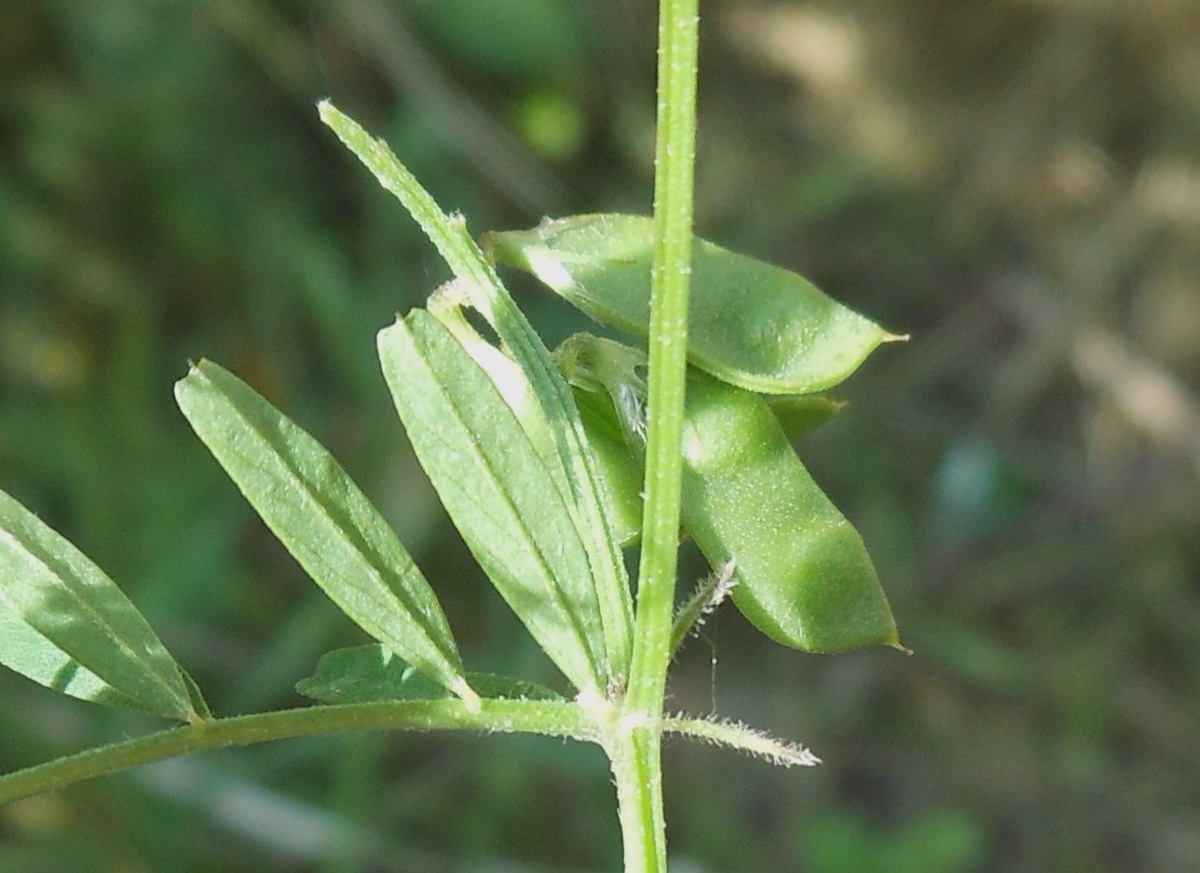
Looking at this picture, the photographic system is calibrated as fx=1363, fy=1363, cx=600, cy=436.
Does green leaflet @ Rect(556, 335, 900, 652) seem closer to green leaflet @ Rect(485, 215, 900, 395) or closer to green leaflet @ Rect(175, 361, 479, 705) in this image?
green leaflet @ Rect(485, 215, 900, 395)

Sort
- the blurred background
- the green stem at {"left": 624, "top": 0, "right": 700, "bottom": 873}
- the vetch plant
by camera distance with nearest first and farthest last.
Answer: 1. the green stem at {"left": 624, "top": 0, "right": 700, "bottom": 873}
2. the vetch plant
3. the blurred background

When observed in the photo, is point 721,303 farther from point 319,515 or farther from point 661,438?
point 319,515

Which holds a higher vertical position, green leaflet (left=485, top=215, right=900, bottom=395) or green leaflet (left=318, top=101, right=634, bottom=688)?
green leaflet (left=485, top=215, right=900, bottom=395)

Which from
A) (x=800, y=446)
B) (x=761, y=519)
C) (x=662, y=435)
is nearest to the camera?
(x=662, y=435)

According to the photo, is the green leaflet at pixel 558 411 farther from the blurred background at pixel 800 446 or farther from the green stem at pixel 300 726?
the blurred background at pixel 800 446

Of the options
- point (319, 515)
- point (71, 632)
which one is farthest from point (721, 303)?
point (71, 632)

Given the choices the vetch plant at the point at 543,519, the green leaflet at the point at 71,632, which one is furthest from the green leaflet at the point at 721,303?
the green leaflet at the point at 71,632

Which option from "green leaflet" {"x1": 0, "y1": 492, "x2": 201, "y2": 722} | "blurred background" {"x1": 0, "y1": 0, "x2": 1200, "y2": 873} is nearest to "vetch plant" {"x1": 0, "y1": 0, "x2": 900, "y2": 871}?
"green leaflet" {"x1": 0, "y1": 492, "x2": 201, "y2": 722}
